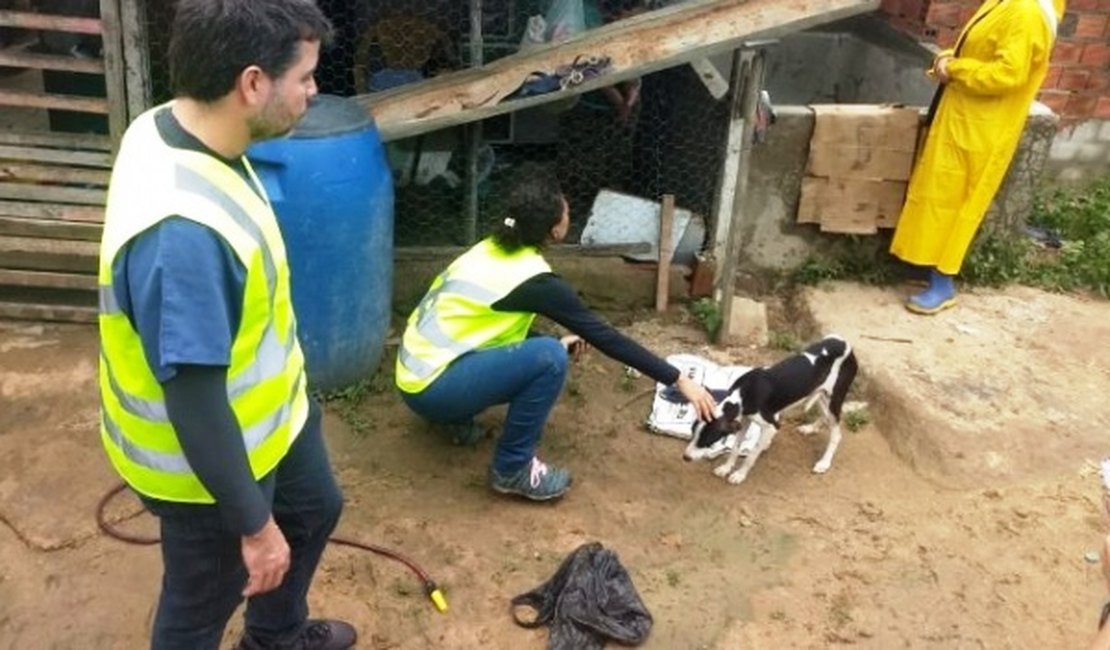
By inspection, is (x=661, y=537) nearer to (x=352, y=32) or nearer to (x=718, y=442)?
(x=718, y=442)

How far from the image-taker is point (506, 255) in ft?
10.2

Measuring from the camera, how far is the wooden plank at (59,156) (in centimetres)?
405

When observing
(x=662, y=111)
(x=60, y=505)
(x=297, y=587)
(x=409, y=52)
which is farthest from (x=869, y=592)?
(x=409, y=52)

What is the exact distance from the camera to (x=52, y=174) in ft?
13.3

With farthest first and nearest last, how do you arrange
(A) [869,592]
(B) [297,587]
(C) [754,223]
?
(C) [754,223], (A) [869,592], (B) [297,587]

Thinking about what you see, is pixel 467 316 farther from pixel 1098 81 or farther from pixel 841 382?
pixel 1098 81

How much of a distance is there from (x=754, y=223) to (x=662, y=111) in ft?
2.71

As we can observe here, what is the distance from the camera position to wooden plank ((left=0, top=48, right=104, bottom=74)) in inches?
152

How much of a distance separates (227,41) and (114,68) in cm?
267

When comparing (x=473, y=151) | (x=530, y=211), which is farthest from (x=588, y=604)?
(x=473, y=151)

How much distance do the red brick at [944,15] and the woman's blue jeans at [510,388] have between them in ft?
12.2

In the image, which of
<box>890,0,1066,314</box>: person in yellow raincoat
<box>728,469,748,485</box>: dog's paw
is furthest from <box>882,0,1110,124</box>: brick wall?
<box>728,469,748,485</box>: dog's paw

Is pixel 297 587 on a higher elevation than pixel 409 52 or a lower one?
lower

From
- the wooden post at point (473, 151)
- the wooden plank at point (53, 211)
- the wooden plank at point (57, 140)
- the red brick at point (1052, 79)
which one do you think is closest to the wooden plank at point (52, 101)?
the wooden plank at point (57, 140)
